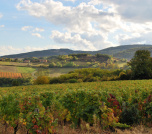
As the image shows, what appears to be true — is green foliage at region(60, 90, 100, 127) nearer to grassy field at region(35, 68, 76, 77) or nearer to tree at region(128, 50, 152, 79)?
tree at region(128, 50, 152, 79)

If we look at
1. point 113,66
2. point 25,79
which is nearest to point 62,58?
point 113,66

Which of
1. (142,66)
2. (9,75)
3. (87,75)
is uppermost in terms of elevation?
(142,66)

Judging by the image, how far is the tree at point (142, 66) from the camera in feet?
172

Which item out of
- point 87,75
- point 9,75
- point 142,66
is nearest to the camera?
point 142,66

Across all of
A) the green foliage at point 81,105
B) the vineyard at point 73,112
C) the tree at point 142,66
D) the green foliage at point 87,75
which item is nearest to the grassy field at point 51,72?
the green foliage at point 87,75

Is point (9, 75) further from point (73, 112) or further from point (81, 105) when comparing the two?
point (81, 105)

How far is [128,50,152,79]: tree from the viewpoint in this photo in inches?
2069

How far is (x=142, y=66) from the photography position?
53.5 m

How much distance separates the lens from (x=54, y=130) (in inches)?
279

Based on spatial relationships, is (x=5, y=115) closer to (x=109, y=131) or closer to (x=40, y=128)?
(x=40, y=128)

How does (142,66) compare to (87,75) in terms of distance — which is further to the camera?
(87,75)

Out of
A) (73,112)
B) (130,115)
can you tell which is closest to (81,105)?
(73,112)

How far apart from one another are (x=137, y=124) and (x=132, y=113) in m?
0.59

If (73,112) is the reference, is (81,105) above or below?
above
